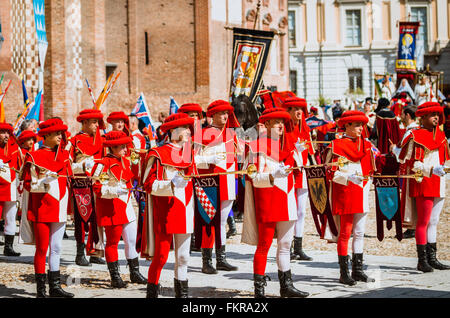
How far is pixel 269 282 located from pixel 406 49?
26.6m

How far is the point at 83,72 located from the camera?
90.7 ft

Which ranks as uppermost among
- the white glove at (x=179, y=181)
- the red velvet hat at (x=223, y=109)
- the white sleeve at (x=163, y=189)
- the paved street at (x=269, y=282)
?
the red velvet hat at (x=223, y=109)

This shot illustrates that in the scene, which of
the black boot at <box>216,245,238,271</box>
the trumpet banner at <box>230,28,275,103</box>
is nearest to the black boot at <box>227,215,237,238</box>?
the trumpet banner at <box>230,28,275,103</box>

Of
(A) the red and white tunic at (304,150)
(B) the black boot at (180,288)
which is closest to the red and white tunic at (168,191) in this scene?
(B) the black boot at (180,288)

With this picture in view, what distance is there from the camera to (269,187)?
764 cm

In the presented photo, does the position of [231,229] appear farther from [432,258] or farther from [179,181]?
[179,181]

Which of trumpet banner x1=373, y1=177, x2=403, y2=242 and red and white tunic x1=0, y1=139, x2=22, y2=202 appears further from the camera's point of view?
red and white tunic x1=0, y1=139, x2=22, y2=202

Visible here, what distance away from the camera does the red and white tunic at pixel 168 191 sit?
727cm

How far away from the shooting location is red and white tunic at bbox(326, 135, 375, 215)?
28.1ft

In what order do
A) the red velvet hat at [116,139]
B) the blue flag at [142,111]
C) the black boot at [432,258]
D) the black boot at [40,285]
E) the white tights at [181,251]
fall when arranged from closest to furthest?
the white tights at [181,251] → the black boot at [40,285] → the red velvet hat at [116,139] → the black boot at [432,258] → the blue flag at [142,111]

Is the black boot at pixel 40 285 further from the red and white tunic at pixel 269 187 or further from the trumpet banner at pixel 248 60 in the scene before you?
the trumpet banner at pixel 248 60

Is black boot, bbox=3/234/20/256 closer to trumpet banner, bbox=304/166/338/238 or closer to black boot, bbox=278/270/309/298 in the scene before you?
trumpet banner, bbox=304/166/338/238

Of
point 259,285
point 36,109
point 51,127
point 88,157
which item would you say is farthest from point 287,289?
point 36,109

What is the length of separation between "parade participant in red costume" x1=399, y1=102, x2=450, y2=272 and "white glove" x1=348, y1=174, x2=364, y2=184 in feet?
3.54
